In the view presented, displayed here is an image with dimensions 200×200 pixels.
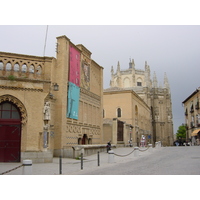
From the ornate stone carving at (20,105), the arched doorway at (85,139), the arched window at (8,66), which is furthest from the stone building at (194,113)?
the arched window at (8,66)

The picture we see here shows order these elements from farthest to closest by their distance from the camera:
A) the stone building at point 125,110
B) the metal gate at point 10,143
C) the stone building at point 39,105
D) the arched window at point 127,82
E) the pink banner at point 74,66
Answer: the arched window at point 127,82, the stone building at point 125,110, the pink banner at point 74,66, the stone building at point 39,105, the metal gate at point 10,143

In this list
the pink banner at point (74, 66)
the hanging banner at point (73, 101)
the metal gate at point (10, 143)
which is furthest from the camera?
the pink banner at point (74, 66)

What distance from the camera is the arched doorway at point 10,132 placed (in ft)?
53.5

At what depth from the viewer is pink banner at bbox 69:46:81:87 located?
23.1 metres

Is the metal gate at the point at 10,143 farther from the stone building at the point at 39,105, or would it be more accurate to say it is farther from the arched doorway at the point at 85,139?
the arched doorway at the point at 85,139

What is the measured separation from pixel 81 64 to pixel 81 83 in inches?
72.4

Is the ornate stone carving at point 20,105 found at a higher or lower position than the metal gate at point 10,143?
higher

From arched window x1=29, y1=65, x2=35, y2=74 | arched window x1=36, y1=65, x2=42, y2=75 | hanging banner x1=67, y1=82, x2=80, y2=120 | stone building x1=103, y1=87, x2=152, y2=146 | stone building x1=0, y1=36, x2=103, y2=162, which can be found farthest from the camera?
stone building x1=103, y1=87, x2=152, y2=146

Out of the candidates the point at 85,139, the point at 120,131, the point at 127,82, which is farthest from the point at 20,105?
the point at 127,82

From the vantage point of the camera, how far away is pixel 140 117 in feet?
164

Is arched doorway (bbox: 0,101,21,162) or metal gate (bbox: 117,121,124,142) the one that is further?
metal gate (bbox: 117,121,124,142)

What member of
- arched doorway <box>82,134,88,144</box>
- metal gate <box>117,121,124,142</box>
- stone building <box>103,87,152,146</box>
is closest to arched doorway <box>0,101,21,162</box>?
arched doorway <box>82,134,88,144</box>

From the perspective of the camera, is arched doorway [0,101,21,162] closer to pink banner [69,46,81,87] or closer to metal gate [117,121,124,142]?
pink banner [69,46,81,87]

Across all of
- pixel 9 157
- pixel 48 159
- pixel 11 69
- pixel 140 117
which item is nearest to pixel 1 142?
pixel 9 157
